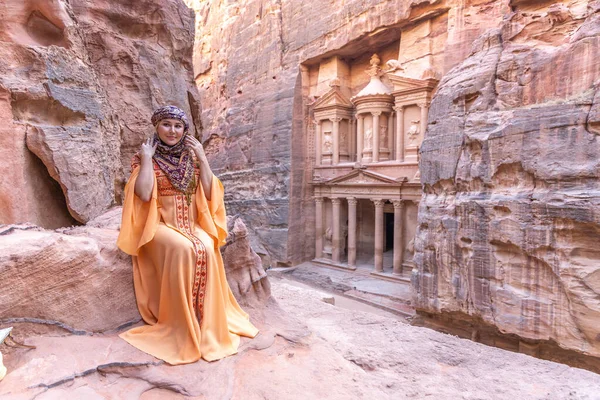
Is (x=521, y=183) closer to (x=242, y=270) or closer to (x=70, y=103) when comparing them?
(x=242, y=270)

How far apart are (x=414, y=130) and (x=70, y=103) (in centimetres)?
1311

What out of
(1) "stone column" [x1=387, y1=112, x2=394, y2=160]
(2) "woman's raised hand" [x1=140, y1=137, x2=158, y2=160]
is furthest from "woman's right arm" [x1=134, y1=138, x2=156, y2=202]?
(1) "stone column" [x1=387, y1=112, x2=394, y2=160]

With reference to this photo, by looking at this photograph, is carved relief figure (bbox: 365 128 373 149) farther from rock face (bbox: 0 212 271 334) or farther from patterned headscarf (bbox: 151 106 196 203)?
rock face (bbox: 0 212 271 334)

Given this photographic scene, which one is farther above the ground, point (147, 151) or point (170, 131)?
point (170, 131)

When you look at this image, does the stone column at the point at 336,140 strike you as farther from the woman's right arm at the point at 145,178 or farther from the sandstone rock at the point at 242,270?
the woman's right arm at the point at 145,178

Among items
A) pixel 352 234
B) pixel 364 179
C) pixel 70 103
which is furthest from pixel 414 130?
pixel 70 103

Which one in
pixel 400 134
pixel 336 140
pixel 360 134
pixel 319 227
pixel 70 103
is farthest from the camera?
pixel 319 227

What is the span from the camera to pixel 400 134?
15.8 meters

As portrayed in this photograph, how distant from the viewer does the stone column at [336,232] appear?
1786 cm

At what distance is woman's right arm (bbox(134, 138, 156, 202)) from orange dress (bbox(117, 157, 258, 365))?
0.06 meters

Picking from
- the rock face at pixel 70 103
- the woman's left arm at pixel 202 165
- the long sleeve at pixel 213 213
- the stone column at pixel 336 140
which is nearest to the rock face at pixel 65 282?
the long sleeve at pixel 213 213

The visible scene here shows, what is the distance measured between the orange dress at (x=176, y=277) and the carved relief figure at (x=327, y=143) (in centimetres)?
1563

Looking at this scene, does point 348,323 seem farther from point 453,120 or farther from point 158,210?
point 453,120

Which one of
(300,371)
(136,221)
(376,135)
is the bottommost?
(300,371)
